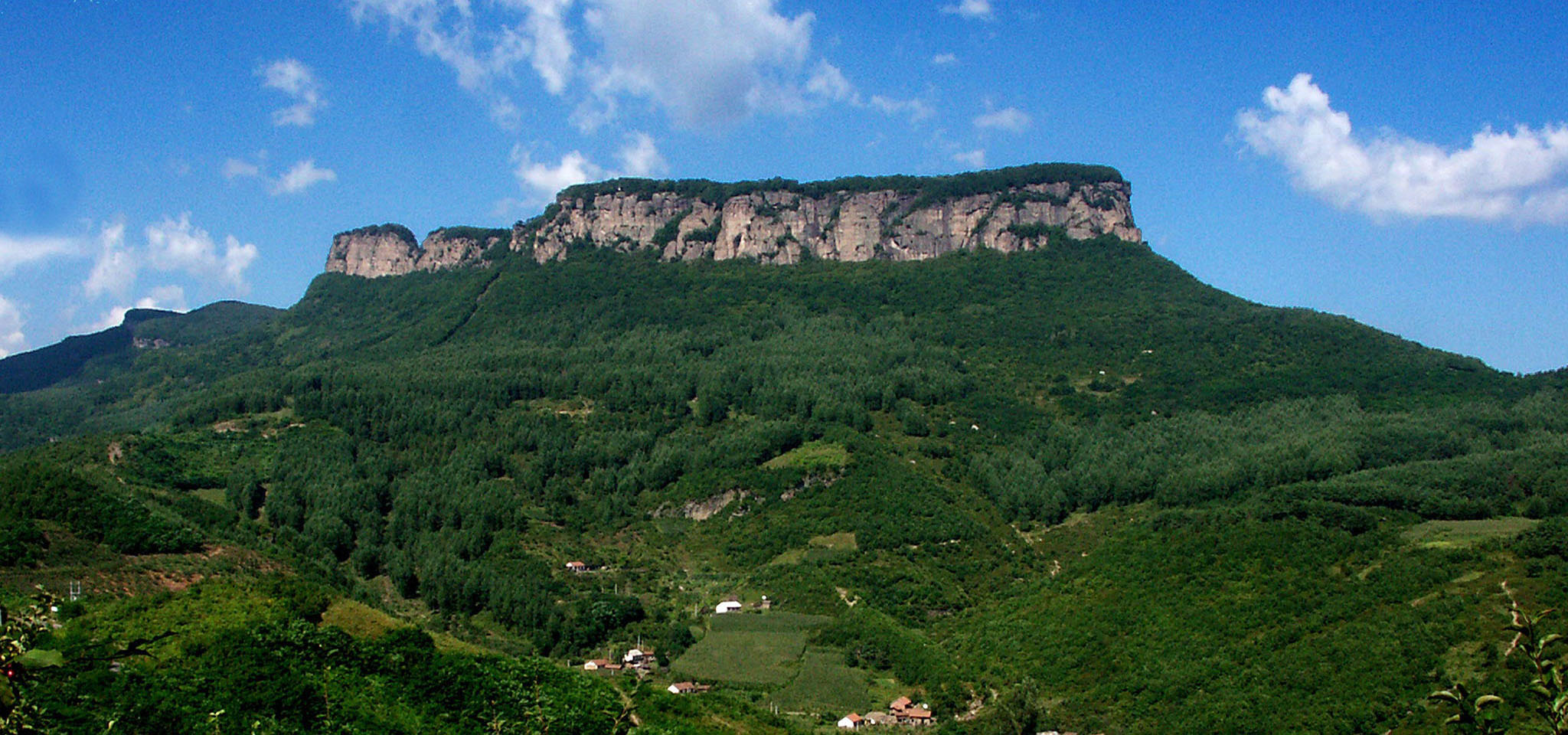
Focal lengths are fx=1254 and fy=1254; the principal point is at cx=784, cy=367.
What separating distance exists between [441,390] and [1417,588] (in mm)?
92896

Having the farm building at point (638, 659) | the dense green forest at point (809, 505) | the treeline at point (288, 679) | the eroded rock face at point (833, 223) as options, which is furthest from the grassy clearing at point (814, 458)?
the eroded rock face at point (833, 223)

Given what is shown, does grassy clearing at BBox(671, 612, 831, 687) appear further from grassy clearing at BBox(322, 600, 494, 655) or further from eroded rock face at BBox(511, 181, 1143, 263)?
eroded rock face at BBox(511, 181, 1143, 263)

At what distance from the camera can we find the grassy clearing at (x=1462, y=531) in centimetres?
6103

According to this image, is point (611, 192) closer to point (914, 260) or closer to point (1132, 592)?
point (914, 260)

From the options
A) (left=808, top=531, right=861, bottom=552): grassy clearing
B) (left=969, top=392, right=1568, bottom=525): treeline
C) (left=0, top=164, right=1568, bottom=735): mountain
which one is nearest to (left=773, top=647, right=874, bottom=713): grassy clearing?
(left=0, top=164, right=1568, bottom=735): mountain

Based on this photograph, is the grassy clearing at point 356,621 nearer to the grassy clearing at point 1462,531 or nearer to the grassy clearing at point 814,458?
the grassy clearing at point 1462,531

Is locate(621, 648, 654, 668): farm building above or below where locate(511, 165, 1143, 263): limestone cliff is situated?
below

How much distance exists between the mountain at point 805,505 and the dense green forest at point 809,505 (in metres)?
0.34

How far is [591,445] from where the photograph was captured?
4441 inches

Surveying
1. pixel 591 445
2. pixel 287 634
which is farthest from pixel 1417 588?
pixel 591 445

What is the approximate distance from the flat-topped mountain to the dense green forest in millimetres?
4677

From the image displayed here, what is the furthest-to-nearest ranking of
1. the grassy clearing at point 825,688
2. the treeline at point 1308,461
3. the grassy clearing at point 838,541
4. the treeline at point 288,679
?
the grassy clearing at point 838,541 → the treeline at point 1308,461 → the grassy clearing at point 825,688 → the treeline at point 288,679

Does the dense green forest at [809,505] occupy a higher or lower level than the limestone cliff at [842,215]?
lower

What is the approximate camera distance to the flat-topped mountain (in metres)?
168
